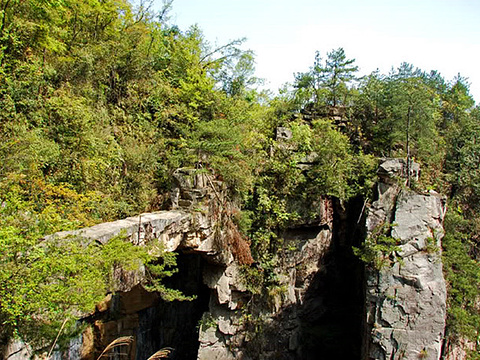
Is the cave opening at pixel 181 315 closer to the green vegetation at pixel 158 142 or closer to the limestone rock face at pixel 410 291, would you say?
the green vegetation at pixel 158 142

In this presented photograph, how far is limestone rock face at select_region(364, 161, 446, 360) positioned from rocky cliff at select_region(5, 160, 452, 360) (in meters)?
0.02

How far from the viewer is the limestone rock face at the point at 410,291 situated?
724 cm

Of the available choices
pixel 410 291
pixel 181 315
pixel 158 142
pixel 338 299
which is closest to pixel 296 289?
pixel 338 299

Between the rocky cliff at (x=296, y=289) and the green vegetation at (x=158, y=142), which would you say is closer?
the green vegetation at (x=158, y=142)

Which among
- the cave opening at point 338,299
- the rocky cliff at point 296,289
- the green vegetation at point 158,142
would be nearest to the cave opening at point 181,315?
the rocky cliff at point 296,289

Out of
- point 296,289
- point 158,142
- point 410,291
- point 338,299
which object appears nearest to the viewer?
point 410,291

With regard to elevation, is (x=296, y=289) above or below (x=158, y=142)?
below

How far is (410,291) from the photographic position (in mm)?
7555

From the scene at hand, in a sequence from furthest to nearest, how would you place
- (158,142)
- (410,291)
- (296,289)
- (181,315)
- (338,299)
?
(181,315)
(338,299)
(296,289)
(158,142)
(410,291)

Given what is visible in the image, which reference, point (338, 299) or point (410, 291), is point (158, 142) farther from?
point (338, 299)

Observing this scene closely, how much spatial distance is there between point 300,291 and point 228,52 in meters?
8.45

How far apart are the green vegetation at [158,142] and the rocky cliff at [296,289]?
23.3 inches

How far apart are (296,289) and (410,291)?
12.1 feet

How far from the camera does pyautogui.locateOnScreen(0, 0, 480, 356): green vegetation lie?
436 centimetres
